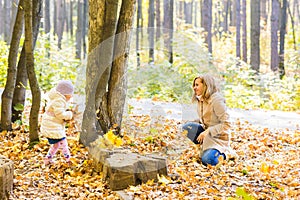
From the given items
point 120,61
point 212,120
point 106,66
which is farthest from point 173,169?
point 120,61

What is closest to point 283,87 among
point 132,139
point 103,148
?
point 132,139

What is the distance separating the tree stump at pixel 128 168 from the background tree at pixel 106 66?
3.50 ft

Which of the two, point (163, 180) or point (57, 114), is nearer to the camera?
point (163, 180)

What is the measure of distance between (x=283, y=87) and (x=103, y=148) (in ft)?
33.6

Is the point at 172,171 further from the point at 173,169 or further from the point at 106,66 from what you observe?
the point at 106,66

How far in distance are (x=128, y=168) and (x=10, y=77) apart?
2.83 meters

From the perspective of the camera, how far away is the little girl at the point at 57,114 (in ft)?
14.8

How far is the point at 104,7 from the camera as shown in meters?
5.15

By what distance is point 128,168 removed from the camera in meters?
3.95

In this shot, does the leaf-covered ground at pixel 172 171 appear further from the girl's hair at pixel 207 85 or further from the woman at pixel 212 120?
the girl's hair at pixel 207 85

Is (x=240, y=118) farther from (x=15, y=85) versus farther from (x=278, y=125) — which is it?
(x=15, y=85)

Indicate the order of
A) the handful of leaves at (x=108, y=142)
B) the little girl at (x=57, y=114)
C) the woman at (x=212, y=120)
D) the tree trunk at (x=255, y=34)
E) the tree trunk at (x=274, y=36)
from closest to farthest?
the little girl at (x=57, y=114)
the handful of leaves at (x=108, y=142)
the woman at (x=212, y=120)
the tree trunk at (x=255, y=34)
the tree trunk at (x=274, y=36)

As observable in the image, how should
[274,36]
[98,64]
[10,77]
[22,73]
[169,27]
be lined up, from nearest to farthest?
[98,64] < [10,77] < [22,73] < [274,36] < [169,27]

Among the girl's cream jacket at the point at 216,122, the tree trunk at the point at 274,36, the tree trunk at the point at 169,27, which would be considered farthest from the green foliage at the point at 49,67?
the tree trunk at the point at 274,36
